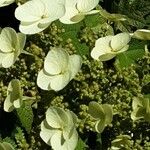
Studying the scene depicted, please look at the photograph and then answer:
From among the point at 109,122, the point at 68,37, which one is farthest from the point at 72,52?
the point at 109,122

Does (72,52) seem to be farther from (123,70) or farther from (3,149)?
(3,149)

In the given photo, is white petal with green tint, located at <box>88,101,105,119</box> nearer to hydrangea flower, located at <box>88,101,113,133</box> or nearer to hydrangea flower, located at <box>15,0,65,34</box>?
hydrangea flower, located at <box>88,101,113,133</box>

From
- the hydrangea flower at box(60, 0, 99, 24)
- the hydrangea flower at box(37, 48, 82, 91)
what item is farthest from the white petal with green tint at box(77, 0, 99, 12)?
the hydrangea flower at box(37, 48, 82, 91)

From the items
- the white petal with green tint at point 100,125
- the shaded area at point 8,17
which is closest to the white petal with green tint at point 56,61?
the white petal with green tint at point 100,125

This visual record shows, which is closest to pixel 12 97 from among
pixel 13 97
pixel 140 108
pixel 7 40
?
pixel 13 97

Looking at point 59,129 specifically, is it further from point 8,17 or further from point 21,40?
point 8,17

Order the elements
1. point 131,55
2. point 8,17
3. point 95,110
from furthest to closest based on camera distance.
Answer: point 8,17 → point 131,55 → point 95,110
